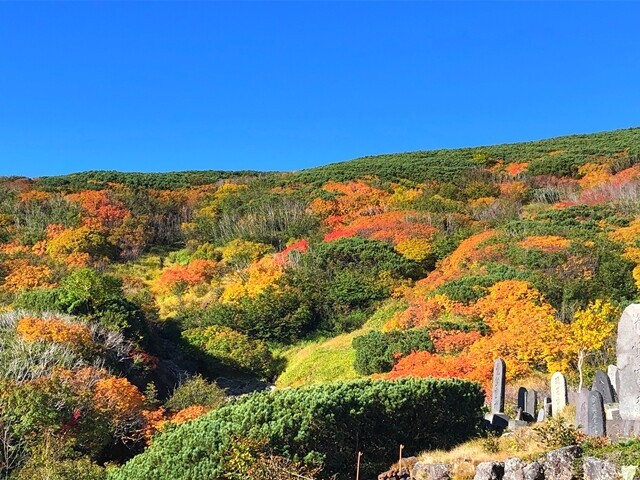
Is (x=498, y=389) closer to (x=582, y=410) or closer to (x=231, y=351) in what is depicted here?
(x=582, y=410)

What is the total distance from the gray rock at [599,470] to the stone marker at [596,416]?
1.63 metres

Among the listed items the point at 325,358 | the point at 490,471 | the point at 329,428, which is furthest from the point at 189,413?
the point at 325,358

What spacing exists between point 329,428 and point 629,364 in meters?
4.40

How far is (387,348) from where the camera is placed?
2033 cm

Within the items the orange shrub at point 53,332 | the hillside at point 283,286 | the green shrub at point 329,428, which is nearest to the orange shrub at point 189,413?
the hillside at point 283,286

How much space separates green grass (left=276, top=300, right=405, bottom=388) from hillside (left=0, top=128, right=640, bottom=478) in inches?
5.0

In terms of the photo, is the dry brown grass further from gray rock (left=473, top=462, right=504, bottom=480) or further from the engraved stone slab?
the engraved stone slab

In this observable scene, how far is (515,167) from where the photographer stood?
52719 mm

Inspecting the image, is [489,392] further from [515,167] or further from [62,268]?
[515,167]

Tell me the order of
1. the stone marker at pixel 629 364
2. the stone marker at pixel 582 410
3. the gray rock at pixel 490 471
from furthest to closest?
the stone marker at pixel 582 410 → the stone marker at pixel 629 364 → the gray rock at pixel 490 471

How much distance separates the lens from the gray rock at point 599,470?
699 centimetres

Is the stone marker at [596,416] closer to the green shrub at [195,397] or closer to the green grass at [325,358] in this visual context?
the green shrub at [195,397]

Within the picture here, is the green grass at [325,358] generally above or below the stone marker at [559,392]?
below

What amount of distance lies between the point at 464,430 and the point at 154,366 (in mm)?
10658
